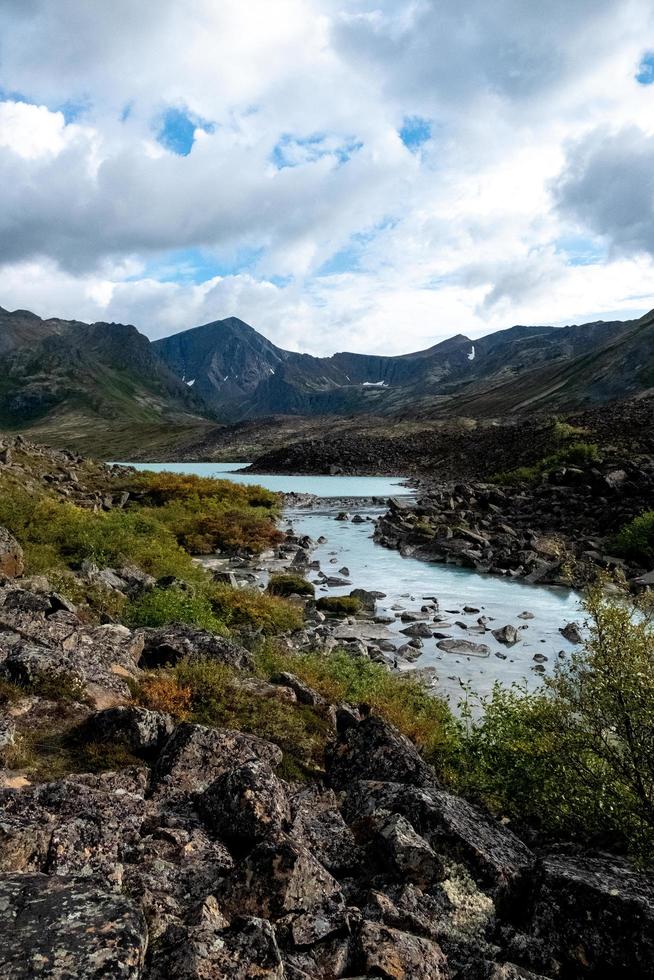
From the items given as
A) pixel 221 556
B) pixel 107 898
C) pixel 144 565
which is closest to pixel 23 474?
pixel 221 556

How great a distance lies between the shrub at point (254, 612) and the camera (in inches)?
666

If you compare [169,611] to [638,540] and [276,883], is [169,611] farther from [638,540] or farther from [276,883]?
[638,540]

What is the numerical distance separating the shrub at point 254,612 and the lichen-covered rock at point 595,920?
1142 centimetres

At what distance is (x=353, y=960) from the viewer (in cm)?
438

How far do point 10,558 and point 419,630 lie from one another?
11981 millimetres

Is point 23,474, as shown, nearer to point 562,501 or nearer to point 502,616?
point 502,616

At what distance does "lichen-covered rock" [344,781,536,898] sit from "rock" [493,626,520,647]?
1099 cm

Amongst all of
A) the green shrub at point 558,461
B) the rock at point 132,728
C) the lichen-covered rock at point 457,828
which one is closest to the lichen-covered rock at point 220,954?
the lichen-covered rock at point 457,828

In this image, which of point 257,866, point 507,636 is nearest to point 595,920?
point 257,866

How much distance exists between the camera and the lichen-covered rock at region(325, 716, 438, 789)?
25.4ft

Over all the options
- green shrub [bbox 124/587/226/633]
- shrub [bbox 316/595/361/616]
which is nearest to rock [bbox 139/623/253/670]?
green shrub [bbox 124/587/226/633]

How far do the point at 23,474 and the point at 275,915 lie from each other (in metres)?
35.8

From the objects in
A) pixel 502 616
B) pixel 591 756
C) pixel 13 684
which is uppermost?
pixel 13 684

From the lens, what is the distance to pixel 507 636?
17.6m
